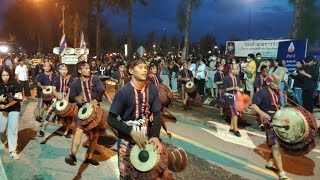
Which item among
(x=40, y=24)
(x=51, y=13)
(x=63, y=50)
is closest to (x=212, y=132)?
(x=63, y=50)

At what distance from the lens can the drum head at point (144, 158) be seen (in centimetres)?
401

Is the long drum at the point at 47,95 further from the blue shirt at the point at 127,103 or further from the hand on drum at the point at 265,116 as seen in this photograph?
the blue shirt at the point at 127,103

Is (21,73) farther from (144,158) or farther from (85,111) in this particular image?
(144,158)

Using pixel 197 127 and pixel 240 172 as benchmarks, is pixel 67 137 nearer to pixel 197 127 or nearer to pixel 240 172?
pixel 197 127

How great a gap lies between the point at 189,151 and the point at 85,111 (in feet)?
8.49

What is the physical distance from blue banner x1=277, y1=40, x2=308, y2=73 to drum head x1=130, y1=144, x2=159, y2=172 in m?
10.8

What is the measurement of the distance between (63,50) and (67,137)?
31.2 feet

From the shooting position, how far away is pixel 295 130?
6.05 m

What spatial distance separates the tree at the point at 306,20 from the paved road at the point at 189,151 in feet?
26.9

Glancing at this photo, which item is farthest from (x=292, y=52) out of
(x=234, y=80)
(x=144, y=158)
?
(x=144, y=158)

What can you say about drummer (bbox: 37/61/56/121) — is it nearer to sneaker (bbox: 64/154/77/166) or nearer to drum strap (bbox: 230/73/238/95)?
sneaker (bbox: 64/154/77/166)

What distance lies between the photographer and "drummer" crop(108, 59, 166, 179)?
4.38 metres

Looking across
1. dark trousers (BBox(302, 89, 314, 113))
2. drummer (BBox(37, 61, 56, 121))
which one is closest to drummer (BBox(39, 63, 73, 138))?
drummer (BBox(37, 61, 56, 121))

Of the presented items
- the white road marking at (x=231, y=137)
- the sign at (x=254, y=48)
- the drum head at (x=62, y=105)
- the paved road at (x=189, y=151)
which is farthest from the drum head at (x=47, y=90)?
the sign at (x=254, y=48)
